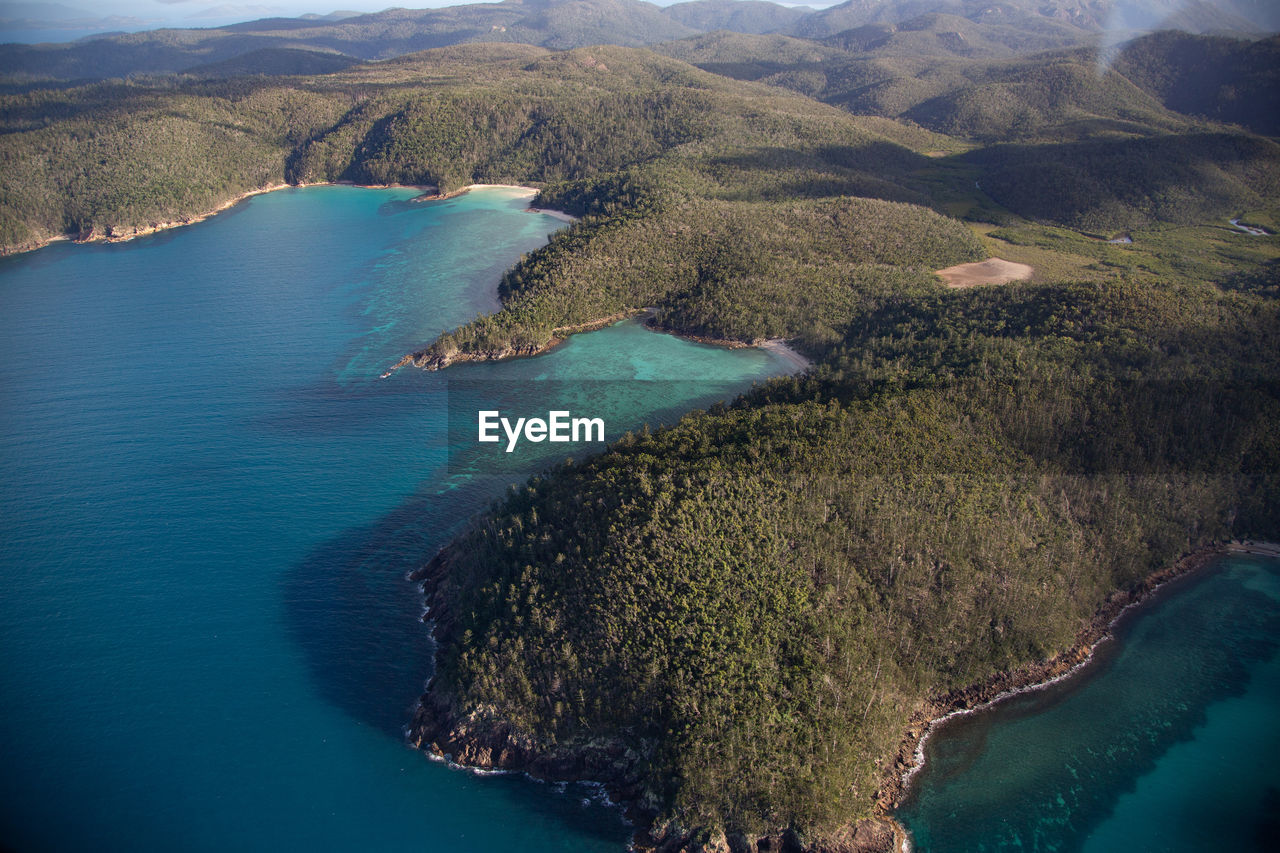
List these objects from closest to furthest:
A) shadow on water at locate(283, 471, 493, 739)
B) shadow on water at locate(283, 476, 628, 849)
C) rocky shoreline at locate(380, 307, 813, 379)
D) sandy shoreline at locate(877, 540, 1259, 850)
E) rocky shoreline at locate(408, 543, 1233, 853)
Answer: rocky shoreline at locate(408, 543, 1233, 853)
shadow on water at locate(283, 476, 628, 849)
sandy shoreline at locate(877, 540, 1259, 850)
shadow on water at locate(283, 471, 493, 739)
rocky shoreline at locate(380, 307, 813, 379)

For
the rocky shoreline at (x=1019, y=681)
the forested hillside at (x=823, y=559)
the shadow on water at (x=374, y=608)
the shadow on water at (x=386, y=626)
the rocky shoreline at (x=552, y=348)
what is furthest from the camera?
the rocky shoreline at (x=552, y=348)

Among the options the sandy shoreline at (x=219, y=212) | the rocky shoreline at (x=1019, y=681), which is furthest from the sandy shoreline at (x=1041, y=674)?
the sandy shoreline at (x=219, y=212)

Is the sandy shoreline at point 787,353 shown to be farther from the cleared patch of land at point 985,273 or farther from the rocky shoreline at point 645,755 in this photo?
the rocky shoreline at point 645,755

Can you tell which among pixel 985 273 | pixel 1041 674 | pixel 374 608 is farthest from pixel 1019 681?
pixel 985 273

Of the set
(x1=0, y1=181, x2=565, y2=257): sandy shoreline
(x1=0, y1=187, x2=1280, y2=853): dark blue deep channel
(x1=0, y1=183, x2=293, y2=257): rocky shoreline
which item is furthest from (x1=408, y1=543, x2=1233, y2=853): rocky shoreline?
(x1=0, y1=183, x2=293, y2=257): rocky shoreline

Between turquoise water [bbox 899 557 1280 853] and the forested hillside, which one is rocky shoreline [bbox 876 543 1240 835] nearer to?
turquoise water [bbox 899 557 1280 853]

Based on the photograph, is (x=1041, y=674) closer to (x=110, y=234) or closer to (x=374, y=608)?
(x=374, y=608)
